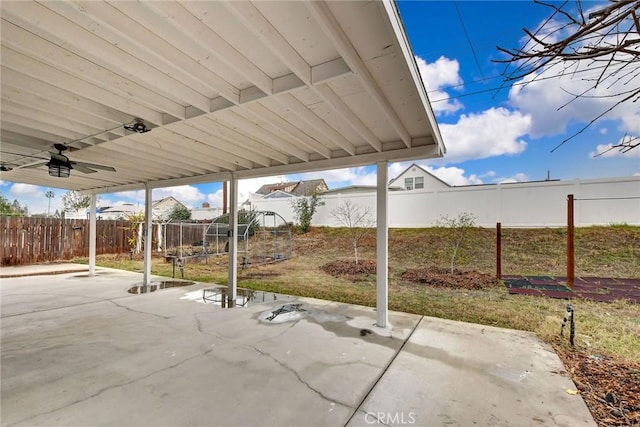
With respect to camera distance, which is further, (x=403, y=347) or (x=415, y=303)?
(x=415, y=303)

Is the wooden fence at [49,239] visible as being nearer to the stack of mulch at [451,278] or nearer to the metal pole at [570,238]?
the stack of mulch at [451,278]

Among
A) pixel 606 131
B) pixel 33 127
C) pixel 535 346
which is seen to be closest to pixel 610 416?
pixel 535 346

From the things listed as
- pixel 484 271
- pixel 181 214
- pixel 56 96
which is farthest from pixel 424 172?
pixel 56 96

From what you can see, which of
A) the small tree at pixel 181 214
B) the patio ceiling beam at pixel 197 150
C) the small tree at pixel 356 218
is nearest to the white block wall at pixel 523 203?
the small tree at pixel 356 218

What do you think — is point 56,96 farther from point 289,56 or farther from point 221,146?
point 289,56

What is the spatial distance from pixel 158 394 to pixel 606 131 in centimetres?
481

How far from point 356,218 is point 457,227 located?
3976 mm

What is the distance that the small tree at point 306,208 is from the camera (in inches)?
499

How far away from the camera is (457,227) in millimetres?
8492

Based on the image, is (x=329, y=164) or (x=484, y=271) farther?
(x=484, y=271)

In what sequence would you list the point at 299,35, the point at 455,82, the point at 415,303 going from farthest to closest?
the point at 455,82, the point at 415,303, the point at 299,35

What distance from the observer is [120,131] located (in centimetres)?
322

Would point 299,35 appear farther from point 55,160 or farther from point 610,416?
point 55,160

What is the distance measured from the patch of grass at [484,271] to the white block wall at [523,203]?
39 centimetres
